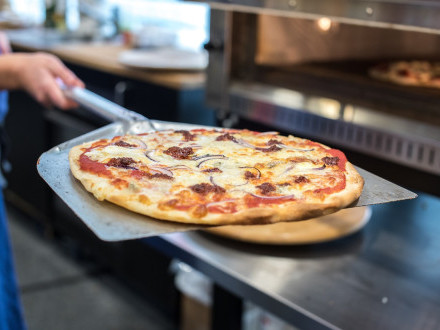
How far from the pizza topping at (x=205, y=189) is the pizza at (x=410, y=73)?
0.84 m

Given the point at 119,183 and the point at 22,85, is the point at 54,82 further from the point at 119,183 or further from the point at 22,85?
the point at 119,183

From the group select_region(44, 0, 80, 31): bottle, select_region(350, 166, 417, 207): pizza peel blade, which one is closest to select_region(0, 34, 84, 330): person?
select_region(350, 166, 417, 207): pizza peel blade

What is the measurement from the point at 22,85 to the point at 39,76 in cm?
14

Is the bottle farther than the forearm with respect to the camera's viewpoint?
Yes

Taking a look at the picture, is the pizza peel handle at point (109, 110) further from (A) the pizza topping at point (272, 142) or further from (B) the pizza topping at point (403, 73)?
(B) the pizza topping at point (403, 73)

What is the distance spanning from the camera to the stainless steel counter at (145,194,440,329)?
1.05 m

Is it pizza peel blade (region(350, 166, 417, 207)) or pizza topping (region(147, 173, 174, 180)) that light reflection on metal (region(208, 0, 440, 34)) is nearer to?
pizza peel blade (region(350, 166, 417, 207))

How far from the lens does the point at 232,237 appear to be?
1.28 meters

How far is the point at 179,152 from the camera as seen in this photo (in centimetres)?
96

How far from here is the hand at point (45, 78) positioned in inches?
54.6

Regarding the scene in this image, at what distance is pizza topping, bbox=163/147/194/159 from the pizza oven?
1.74ft

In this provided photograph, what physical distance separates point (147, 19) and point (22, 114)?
1001 millimetres

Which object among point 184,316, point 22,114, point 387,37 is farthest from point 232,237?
point 22,114

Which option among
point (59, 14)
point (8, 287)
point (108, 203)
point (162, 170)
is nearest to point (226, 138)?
point (162, 170)
